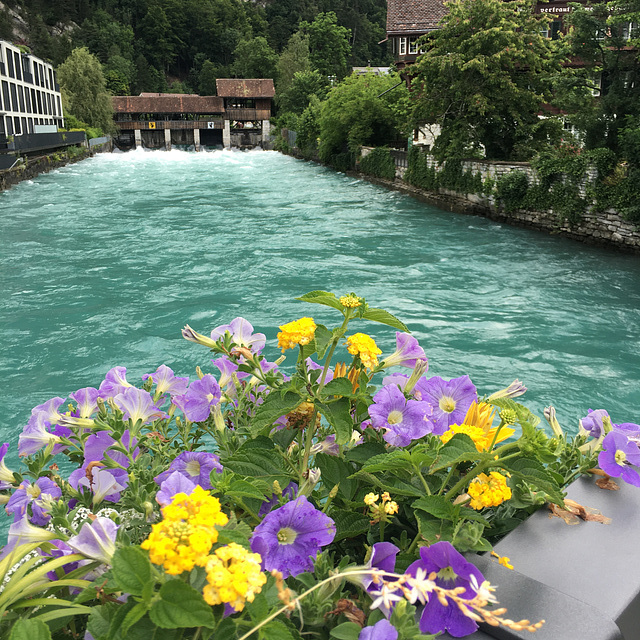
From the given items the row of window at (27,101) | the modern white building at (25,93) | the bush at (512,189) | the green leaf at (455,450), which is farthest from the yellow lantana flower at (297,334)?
the row of window at (27,101)

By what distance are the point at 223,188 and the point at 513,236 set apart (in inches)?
621

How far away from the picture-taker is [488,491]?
1213 millimetres

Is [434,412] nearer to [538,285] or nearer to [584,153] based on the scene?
[538,285]

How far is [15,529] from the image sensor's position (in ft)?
3.84

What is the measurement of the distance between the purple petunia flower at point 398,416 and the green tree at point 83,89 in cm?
6531

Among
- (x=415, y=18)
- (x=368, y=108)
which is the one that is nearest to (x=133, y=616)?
(x=368, y=108)

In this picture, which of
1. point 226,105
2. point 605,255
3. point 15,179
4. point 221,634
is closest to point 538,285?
point 605,255

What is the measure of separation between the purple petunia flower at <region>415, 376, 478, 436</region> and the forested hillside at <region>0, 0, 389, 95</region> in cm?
9089

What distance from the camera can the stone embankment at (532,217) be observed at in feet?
50.8

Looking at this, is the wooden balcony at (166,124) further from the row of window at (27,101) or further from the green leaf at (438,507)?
the green leaf at (438,507)

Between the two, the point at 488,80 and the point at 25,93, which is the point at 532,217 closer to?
the point at 488,80

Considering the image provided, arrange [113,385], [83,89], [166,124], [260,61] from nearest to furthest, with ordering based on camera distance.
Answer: [113,385]
[83,89]
[166,124]
[260,61]

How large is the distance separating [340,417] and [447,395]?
0.42 metres

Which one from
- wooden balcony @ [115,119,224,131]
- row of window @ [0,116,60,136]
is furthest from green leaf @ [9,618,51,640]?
wooden balcony @ [115,119,224,131]
